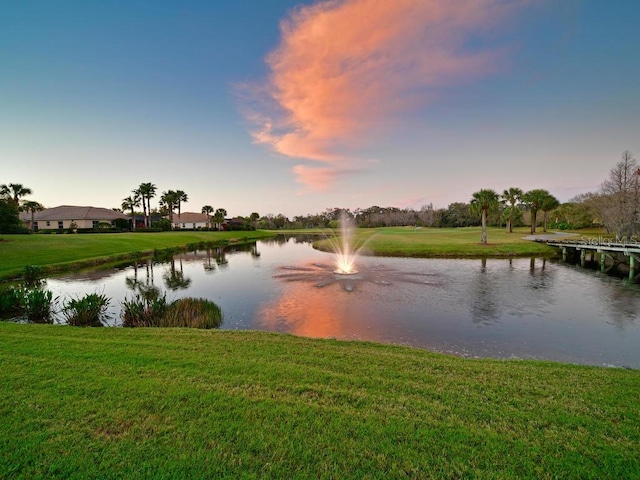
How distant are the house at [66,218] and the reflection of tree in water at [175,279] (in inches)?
2350

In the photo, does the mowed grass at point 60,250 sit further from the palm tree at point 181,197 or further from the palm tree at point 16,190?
the palm tree at point 181,197

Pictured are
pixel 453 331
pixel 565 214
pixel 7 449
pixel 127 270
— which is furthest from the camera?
pixel 565 214

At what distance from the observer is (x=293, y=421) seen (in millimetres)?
4398

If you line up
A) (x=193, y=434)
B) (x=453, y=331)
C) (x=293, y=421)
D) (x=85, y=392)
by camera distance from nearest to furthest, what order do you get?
(x=193, y=434) → (x=293, y=421) → (x=85, y=392) → (x=453, y=331)

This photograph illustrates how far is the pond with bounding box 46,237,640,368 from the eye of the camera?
10.8 m

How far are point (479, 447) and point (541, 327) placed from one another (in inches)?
425

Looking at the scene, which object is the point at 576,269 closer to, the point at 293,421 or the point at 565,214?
the point at 293,421

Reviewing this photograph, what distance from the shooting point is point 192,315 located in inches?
516

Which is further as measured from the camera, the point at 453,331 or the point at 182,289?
the point at 182,289

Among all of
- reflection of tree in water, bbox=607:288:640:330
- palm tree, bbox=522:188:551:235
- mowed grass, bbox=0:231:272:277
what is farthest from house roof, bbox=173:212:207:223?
reflection of tree in water, bbox=607:288:640:330

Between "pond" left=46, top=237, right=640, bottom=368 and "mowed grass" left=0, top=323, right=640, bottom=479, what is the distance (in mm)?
3981

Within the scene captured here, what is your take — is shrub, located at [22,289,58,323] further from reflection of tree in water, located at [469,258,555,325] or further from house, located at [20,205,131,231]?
house, located at [20,205,131,231]

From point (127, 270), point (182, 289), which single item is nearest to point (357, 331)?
point (182, 289)

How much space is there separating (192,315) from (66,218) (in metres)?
80.9
